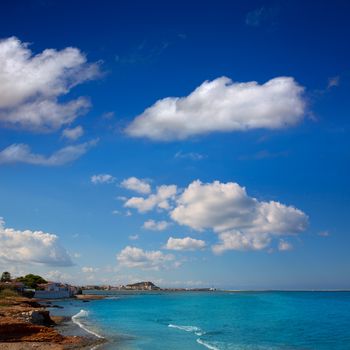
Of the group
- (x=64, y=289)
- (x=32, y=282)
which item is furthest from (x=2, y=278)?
(x=64, y=289)

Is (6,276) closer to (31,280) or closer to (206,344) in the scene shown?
(31,280)

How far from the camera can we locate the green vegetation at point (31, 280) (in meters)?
176

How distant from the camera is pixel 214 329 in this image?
60.6 m

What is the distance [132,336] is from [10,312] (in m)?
15.1

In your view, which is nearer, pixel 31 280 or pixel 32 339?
pixel 32 339

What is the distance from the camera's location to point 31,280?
181625 mm

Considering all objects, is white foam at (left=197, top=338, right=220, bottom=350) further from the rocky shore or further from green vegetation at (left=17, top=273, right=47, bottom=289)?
green vegetation at (left=17, top=273, right=47, bottom=289)

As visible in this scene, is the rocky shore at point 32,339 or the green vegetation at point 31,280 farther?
the green vegetation at point 31,280

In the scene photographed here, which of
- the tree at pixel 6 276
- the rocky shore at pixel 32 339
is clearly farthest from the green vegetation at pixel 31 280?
the rocky shore at pixel 32 339

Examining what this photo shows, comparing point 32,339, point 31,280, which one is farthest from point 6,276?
point 32,339

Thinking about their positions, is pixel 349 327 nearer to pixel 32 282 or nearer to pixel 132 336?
pixel 132 336

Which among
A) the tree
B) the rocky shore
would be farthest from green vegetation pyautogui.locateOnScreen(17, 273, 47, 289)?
the rocky shore

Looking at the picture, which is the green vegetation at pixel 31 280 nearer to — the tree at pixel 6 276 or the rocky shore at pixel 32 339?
the tree at pixel 6 276

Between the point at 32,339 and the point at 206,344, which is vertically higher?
the point at 32,339
